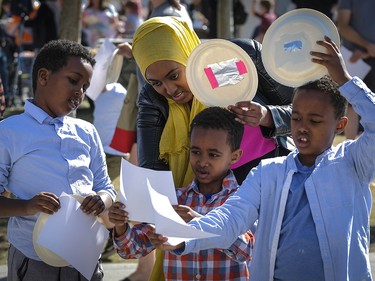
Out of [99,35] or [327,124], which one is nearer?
[327,124]

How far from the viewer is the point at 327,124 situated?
3.21 meters

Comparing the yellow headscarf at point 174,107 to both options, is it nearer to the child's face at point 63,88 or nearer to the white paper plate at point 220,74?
the white paper plate at point 220,74

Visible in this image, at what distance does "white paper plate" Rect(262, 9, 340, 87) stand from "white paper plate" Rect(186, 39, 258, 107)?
10 centimetres

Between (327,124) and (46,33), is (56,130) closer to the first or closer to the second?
(327,124)

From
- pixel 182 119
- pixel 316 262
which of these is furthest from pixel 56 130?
pixel 316 262

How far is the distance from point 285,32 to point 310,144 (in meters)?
0.63

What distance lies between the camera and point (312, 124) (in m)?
3.20

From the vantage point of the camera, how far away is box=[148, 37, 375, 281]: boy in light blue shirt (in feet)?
10.0

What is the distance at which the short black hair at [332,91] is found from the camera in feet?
10.7

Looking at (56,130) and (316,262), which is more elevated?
(56,130)

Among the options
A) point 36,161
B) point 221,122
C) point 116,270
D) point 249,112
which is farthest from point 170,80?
point 116,270

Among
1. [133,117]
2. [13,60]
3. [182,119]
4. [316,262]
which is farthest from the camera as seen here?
[13,60]

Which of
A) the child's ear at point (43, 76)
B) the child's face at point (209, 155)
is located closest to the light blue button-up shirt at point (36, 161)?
the child's ear at point (43, 76)

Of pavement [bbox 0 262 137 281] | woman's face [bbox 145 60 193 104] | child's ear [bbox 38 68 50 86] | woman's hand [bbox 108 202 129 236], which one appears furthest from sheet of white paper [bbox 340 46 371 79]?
woman's hand [bbox 108 202 129 236]
